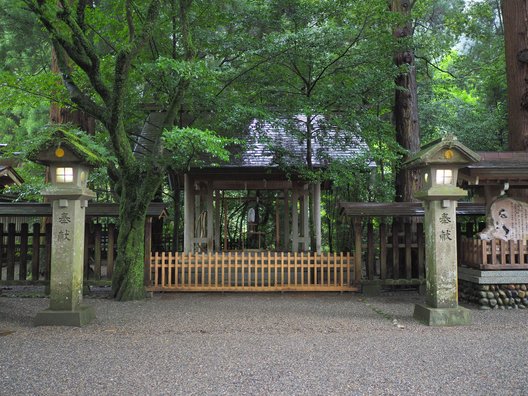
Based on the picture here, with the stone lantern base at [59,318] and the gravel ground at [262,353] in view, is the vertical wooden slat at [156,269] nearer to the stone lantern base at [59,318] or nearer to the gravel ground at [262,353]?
the gravel ground at [262,353]

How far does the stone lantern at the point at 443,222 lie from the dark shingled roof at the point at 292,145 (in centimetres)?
435

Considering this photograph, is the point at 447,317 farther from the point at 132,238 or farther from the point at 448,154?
the point at 132,238

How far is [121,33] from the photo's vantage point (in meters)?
11.1

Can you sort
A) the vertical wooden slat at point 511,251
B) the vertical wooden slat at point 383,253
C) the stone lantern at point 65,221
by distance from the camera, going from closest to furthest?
the stone lantern at point 65,221 < the vertical wooden slat at point 511,251 < the vertical wooden slat at point 383,253

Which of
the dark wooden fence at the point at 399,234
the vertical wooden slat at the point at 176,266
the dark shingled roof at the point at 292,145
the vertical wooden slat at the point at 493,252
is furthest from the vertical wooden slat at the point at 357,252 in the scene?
the vertical wooden slat at the point at 176,266

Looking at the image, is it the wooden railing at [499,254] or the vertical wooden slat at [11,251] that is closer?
the wooden railing at [499,254]

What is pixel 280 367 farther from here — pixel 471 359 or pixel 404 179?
pixel 404 179

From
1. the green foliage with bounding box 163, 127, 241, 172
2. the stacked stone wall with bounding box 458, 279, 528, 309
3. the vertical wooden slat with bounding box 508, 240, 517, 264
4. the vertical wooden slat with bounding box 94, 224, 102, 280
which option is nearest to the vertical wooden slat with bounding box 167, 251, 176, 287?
the vertical wooden slat with bounding box 94, 224, 102, 280

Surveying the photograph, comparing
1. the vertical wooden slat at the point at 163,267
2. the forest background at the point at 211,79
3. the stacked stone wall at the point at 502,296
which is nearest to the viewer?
the stacked stone wall at the point at 502,296

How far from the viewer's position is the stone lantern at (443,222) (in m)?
6.88

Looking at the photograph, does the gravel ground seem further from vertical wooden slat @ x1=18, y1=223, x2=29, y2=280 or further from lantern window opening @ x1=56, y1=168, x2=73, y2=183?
lantern window opening @ x1=56, y1=168, x2=73, y2=183

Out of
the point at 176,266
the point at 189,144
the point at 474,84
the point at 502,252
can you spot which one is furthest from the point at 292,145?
the point at 474,84

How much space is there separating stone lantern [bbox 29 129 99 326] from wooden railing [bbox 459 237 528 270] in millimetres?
7353

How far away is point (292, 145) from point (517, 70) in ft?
19.9
